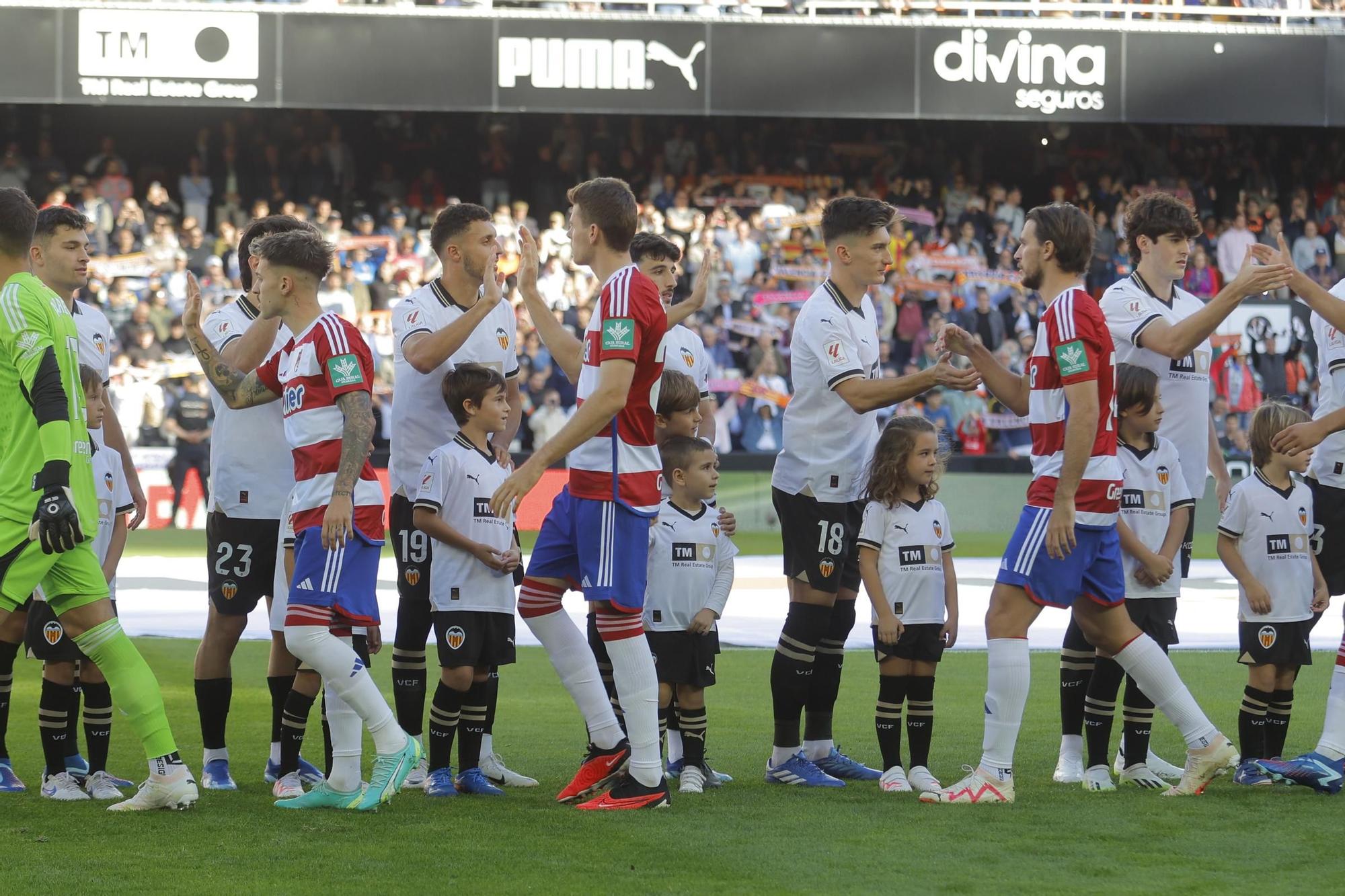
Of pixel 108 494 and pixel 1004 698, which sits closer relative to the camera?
pixel 1004 698

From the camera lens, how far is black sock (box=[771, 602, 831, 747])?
6.48 m

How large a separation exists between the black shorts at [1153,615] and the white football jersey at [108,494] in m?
4.24

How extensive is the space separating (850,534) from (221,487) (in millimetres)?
2597

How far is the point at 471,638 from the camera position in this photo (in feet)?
20.0

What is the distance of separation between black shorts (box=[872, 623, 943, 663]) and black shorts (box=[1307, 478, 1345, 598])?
5.69 ft

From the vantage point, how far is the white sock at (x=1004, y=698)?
581cm

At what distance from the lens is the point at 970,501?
19734 millimetres

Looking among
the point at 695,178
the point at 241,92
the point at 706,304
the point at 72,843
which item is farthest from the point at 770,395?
the point at 72,843

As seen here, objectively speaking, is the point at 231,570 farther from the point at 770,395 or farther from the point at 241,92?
the point at 241,92

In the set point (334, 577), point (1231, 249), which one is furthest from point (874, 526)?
point (1231, 249)

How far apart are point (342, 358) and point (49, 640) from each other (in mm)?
1725

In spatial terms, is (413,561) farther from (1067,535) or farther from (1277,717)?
(1277,717)

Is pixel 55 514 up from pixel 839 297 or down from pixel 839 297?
down

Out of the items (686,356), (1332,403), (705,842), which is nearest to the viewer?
(705,842)
